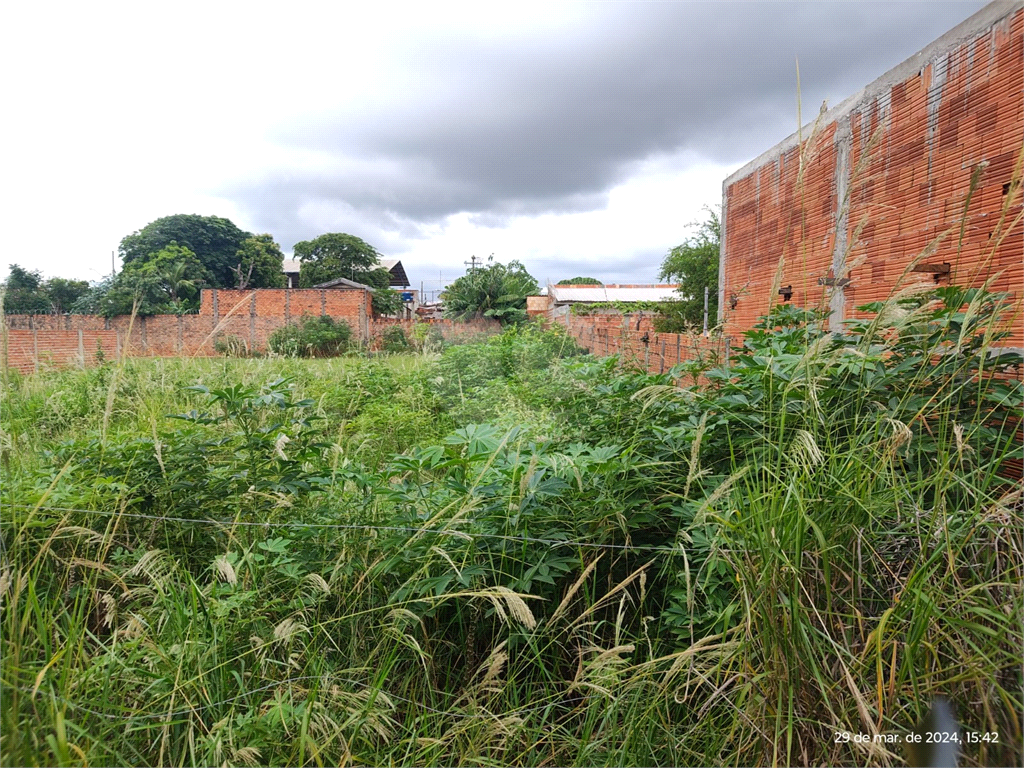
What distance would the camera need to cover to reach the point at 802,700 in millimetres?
1240

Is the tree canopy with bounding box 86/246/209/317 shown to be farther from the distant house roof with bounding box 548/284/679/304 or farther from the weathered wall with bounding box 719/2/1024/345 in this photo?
the distant house roof with bounding box 548/284/679/304

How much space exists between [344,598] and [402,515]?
302 millimetres

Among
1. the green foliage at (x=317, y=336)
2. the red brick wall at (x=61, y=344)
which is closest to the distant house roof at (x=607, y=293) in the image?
the green foliage at (x=317, y=336)

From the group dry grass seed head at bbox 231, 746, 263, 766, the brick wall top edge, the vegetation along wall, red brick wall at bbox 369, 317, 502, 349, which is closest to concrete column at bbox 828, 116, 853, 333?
the brick wall top edge

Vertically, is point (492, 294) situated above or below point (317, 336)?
above

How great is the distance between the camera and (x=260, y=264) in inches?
826

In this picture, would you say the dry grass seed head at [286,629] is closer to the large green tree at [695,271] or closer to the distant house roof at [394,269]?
the large green tree at [695,271]

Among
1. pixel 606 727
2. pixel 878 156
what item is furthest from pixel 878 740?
pixel 878 156

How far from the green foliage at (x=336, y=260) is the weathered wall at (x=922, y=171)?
2793 cm

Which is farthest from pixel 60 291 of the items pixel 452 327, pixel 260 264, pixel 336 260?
pixel 336 260

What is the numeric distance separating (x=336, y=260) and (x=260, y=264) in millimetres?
9911

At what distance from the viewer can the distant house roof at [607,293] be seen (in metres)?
32.3

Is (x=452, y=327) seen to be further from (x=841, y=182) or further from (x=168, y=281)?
(x=841, y=182)

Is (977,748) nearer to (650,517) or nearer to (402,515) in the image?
(650,517)
